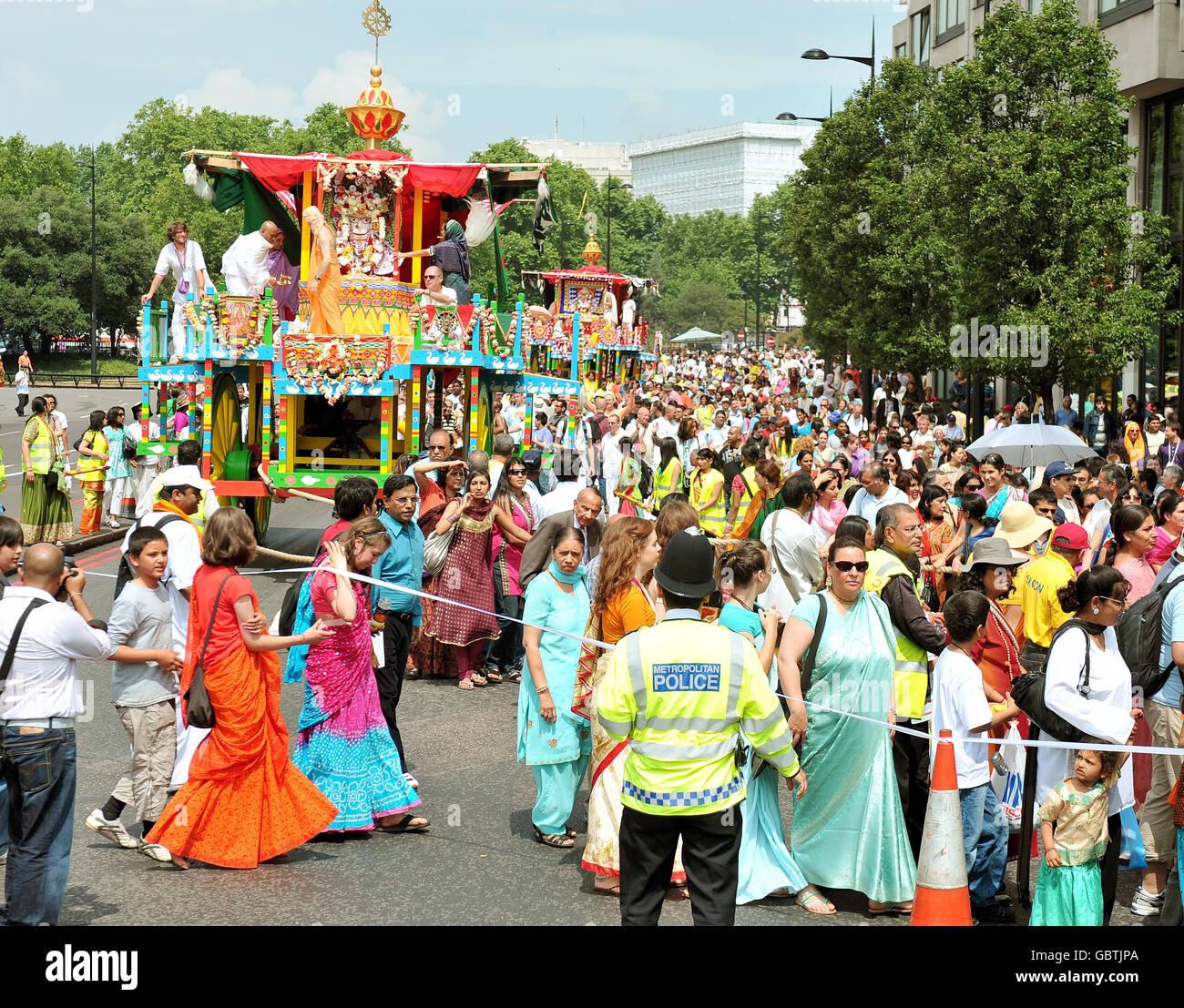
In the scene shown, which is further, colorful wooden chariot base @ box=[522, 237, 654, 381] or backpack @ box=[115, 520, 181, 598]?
colorful wooden chariot base @ box=[522, 237, 654, 381]

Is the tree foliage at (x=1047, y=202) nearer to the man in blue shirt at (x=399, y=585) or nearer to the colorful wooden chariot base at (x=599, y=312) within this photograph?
the colorful wooden chariot base at (x=599, y=312)

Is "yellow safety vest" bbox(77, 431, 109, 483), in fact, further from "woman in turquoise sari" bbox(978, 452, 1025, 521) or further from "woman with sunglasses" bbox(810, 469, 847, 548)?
"woman in turquoise sari" bbox(978, 452, 1025, 521)

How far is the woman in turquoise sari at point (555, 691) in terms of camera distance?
23.6 feet

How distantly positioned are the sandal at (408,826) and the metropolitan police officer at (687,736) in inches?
108

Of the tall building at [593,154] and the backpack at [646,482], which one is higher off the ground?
the tall building at [593,154]

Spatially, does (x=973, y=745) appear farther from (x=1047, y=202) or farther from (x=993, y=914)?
(x=1047, y=202)

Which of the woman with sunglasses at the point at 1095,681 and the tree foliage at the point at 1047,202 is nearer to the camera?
the woman with sunglasses at the point at 1095,681

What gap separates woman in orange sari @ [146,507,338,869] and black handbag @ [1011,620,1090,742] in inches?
129

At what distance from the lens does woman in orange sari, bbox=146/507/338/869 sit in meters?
6.73

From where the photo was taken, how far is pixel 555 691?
289 inches

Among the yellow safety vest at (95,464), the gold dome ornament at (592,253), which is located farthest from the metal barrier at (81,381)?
the yellow safety vest at (95,464)

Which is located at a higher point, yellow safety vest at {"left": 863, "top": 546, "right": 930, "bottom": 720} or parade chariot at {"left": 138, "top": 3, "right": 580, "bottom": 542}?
parade chariot at {"left": 138, "top": 3, "right": 580, "bottom": 542}

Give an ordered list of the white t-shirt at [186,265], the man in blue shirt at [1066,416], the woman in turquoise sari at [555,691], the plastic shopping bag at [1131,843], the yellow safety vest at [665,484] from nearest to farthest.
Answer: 1. the plastic shopping bag at [1131,843]
2. the woman in turquoise sari at [555,691]
3. the yellow safety vest at [665,484]
4. the white t-shirt at [186,265]
5. the man in blue shirt at [1066,416]

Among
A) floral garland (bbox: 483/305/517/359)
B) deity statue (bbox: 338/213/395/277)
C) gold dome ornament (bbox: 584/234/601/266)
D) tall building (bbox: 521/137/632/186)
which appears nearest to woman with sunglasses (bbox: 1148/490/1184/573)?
floral garland (bbox: 483/305/517/359)
